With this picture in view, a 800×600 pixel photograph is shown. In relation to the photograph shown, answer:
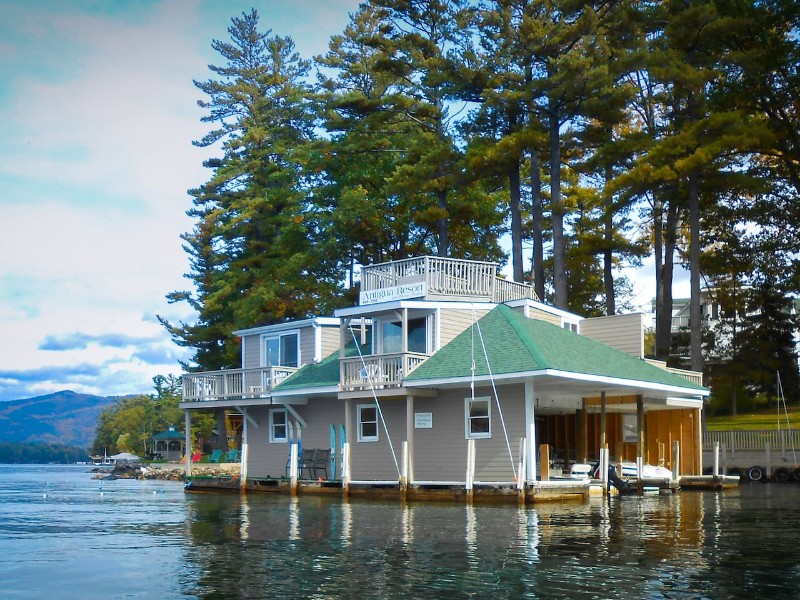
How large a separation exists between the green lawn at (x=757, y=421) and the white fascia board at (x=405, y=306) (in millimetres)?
25420

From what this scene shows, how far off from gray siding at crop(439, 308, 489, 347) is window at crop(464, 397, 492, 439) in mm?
2618

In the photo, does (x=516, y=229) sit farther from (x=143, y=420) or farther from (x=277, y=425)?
(x=143, y=420)

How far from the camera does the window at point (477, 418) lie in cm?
2927

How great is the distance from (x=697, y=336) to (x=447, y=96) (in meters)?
16.4

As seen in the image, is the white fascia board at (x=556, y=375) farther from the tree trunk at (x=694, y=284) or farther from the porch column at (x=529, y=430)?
the tree trunk at (x=694, y=284)

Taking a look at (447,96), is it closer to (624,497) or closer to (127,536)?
(624,497)

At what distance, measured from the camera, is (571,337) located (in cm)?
3206

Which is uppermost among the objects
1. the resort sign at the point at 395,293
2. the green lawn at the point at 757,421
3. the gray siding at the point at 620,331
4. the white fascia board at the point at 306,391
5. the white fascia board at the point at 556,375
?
the resort sign at the point at 395,293

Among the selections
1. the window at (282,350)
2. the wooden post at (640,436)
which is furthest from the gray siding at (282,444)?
the wooden post at (640,436)

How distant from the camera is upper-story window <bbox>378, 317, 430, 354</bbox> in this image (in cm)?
3206

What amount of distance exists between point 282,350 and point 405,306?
9079 millimetres

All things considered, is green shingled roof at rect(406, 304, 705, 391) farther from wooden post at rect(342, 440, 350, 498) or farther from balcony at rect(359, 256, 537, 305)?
wooden post at rect(342, 440, 350, 498)

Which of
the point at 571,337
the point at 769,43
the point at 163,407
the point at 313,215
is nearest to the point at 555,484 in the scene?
the point at 571,337

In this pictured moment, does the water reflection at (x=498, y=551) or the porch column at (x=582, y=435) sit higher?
the porch column at (x=582, y=435)
